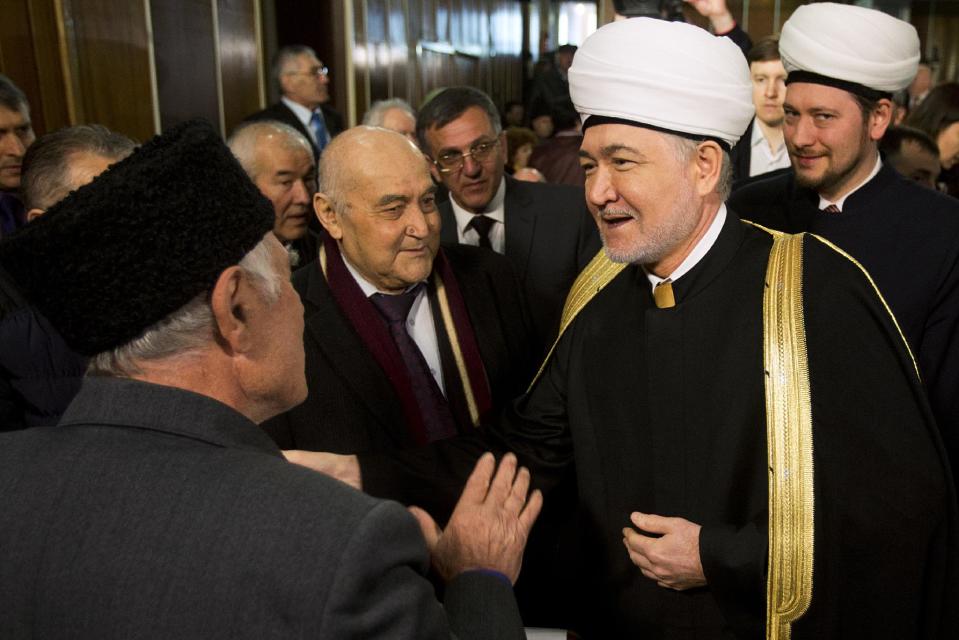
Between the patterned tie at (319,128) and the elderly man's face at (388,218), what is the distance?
4012 mm

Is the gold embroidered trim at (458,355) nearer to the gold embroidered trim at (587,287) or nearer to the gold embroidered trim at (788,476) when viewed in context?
the gold embroidered trim at (587,287)

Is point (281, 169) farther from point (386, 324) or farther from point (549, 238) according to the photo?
point (386, 324)

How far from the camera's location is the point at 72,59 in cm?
454

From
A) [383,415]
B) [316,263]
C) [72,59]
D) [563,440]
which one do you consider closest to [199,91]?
[72,59]

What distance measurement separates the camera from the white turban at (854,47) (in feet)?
9.38

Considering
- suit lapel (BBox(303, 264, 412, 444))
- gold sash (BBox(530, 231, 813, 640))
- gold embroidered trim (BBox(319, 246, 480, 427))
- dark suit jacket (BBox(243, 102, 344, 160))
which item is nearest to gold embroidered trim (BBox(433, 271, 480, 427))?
gold embroidered trim (BBox(319, 246, 480, 427))

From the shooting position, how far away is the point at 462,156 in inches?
148

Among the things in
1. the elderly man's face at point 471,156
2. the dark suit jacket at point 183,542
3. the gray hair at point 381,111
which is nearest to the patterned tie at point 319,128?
the gray hair at point 381,111

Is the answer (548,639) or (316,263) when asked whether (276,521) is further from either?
(316,263)

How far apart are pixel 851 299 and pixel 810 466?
0.38m

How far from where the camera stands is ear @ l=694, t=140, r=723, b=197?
2.07 m

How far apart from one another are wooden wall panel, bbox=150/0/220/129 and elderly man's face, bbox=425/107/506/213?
2.43 meters

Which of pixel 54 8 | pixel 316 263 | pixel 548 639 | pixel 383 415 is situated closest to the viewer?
pixel 548 639

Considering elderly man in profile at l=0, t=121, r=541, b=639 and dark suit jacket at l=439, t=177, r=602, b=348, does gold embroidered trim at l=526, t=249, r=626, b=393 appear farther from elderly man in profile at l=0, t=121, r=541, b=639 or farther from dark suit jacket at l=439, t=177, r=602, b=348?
dark suit jacket at l=439, t=177, r=602, b=348
